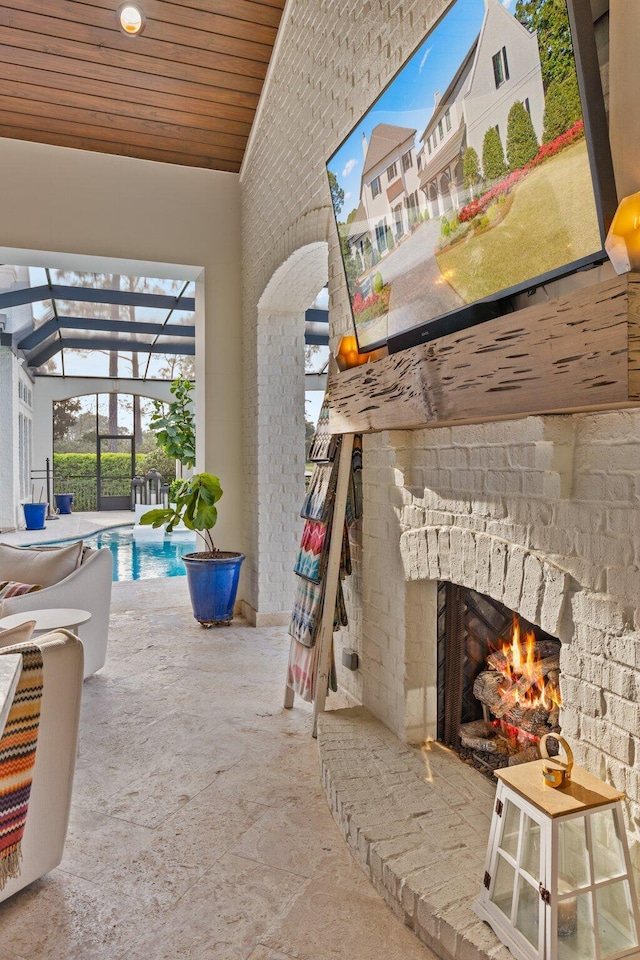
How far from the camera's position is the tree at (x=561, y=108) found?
1.51 metres

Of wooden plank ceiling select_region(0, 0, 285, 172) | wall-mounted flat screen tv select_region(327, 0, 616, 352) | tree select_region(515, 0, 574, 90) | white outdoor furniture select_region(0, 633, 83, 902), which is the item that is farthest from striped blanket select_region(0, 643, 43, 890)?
wooden plank ceiling select_region(0, 0, 285, 172)

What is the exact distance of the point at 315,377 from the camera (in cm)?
1294

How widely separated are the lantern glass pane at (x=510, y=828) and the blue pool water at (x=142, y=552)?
613cm

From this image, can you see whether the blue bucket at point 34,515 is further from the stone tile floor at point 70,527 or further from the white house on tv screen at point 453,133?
the white house on tv screen at point 453,133

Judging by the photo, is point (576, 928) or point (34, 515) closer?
point (576, 928)

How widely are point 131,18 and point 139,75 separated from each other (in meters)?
0.50

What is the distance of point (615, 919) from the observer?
4.76ft

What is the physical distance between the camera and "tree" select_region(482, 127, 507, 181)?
1.76 metres

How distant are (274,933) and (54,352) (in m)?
12.8

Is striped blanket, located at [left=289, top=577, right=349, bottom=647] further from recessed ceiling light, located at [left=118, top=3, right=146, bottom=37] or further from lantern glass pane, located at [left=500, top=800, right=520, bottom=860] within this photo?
recessed ceiling light, located at [left=118, top=3, right=146, bottom=37]

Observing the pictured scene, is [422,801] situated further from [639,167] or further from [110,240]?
[110,240]

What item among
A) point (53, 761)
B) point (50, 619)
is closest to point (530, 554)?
point (53, 761)

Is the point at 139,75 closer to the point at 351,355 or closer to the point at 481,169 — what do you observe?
the point at 351,355

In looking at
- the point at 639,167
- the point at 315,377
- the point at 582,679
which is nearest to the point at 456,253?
the point at 639,167
